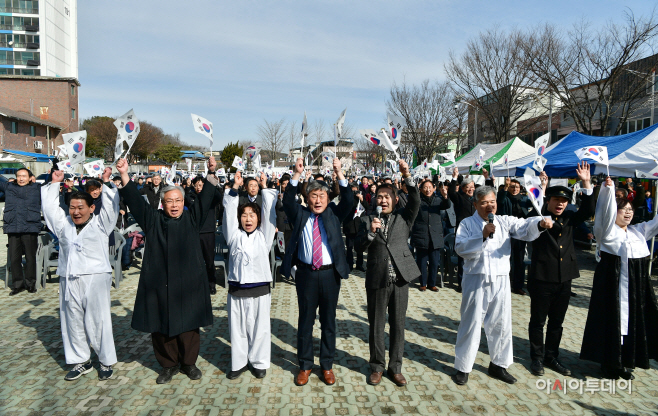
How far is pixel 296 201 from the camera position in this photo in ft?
14.1

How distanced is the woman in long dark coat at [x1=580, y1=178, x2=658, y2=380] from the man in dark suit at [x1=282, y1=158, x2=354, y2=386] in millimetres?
2693

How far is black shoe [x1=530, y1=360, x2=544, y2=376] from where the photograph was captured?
4.38 meters

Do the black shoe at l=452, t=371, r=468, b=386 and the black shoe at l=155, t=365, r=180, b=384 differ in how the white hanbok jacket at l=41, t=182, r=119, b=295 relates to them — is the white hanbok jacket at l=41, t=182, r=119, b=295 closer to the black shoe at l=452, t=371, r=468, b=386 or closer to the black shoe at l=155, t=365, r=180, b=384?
the black shoe at l=155, t=365, r=180, b=384

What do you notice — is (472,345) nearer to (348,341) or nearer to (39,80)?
(348,341)

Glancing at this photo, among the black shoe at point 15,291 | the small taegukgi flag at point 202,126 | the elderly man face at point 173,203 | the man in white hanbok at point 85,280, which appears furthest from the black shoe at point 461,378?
the black shoe at point 15,291

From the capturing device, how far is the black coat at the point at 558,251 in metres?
4.35

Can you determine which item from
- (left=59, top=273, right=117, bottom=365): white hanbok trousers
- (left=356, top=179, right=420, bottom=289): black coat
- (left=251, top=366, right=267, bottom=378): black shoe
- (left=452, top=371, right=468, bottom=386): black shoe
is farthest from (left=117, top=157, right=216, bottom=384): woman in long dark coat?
(left=452, top=371, right=468, bottom=386): black shoe

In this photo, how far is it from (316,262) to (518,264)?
5.06m

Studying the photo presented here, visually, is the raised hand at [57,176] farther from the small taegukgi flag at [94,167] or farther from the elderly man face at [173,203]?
the small taegukgi flag at [94,167]

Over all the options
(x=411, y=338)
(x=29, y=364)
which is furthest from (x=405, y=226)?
(x=29, y=364)

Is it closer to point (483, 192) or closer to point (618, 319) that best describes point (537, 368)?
point (618, 319)

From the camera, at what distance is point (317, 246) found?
4.10 metres

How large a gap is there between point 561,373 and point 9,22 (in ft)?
242

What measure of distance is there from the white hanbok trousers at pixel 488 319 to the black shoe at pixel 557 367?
0.67 metres
